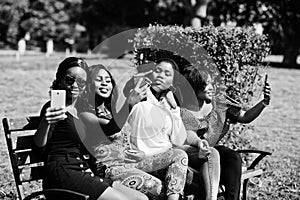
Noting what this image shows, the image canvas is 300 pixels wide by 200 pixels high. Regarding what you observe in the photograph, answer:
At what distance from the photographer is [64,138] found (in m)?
3.79

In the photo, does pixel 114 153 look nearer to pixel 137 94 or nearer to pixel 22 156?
pixel 137 94

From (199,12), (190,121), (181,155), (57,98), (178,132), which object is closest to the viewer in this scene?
(57,98)

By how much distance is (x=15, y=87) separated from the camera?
16312 mm

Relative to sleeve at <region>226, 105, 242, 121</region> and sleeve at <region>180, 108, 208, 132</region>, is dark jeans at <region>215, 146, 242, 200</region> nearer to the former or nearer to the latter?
sleeve at <region>180, 108, 208, 132</region>

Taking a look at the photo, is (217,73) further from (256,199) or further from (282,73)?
(282,73)

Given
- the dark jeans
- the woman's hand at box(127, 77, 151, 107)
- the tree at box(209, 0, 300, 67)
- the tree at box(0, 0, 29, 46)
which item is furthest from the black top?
the tree at box(0, 0, 29, 46)

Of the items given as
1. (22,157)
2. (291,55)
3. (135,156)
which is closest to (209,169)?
(135,156)

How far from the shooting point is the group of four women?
371cm

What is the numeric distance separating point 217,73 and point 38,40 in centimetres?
5538

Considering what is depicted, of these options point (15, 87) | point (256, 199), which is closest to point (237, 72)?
point (256, 199)

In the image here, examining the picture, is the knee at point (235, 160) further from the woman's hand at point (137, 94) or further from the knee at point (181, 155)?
the woman's hand at point (137, 94)

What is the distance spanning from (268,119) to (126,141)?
28.1ft

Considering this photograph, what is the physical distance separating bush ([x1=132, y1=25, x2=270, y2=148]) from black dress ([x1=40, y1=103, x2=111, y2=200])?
2.61m

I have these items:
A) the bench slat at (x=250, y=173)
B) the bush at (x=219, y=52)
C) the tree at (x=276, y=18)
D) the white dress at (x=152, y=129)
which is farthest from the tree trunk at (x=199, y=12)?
the white dress at (x=152, y=129)
